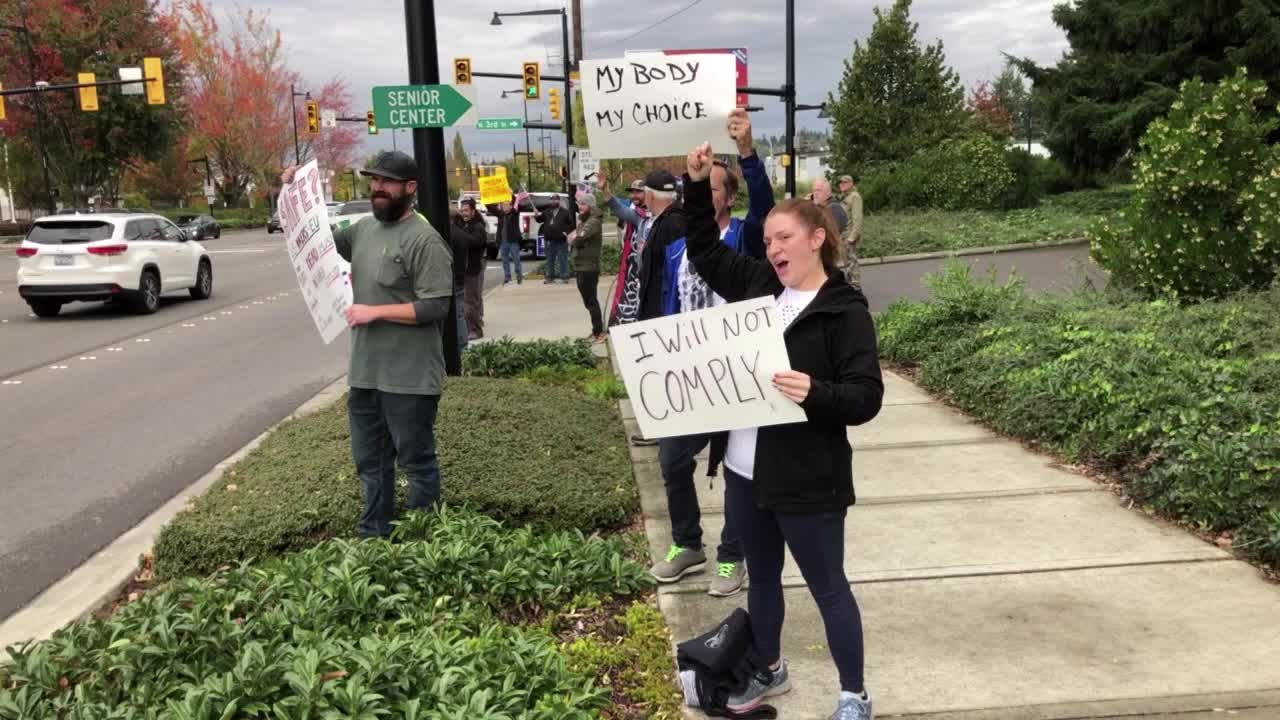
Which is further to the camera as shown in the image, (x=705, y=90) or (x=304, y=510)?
(x=304, y=510)

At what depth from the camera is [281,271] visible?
27.4 meters

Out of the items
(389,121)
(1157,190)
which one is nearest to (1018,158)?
(1157,190)

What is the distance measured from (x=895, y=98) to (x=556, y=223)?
24.5 meters

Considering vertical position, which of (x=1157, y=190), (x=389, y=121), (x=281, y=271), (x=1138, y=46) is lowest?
(x=281, y=271)

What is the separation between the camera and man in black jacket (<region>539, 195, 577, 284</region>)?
20656mm

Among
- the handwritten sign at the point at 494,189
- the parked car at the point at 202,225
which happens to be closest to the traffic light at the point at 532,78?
the handwritten sign at the point at 494,189

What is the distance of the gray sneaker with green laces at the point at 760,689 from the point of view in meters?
3.53

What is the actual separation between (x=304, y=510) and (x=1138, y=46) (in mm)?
29967

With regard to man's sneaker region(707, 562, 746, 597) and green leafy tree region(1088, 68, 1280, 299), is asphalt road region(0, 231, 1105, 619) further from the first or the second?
man's sneaker region(707, 562, 746, 597)

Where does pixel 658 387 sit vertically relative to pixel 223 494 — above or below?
above

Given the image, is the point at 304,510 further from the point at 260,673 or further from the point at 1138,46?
the point at 1138,46

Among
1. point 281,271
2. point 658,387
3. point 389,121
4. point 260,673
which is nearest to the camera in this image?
point 260,673

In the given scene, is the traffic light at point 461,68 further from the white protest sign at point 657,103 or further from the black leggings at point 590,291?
the white protest sign at point 657,103

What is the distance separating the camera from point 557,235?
21.1 metres
